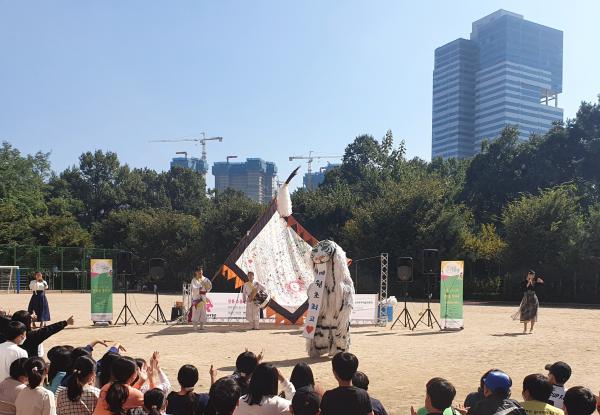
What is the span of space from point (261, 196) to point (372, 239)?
153577 mm

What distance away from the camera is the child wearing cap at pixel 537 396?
432 cm

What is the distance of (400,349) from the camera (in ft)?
43.0

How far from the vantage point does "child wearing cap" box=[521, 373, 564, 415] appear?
14.2ft

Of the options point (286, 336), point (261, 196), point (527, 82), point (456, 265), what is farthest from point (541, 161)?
point (261, 196)

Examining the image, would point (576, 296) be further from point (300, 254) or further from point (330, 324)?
point (330, 324)

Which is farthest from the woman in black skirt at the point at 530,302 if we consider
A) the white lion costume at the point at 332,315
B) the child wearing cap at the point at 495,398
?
the child wearing cap at the point at 495,398

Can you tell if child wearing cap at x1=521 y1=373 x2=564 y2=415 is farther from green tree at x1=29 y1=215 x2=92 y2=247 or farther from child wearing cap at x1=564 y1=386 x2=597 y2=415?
green tree at x1=29 y1=215 x2=92 y2=247

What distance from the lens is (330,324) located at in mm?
11977

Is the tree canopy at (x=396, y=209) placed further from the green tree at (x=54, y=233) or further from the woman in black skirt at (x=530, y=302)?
the woman in black skirt at (x=530, y=302)

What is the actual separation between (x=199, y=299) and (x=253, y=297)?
4.80 feet

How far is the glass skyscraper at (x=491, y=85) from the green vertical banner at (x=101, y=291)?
410 ft

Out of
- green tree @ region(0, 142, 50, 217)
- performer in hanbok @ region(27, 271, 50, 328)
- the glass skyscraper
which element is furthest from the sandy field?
the glass skyscraper

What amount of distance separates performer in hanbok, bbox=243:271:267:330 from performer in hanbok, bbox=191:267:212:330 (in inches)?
43.0

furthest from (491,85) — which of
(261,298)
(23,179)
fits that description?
(261,298)
